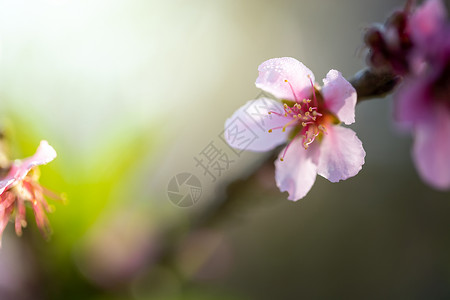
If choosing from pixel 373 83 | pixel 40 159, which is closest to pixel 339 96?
pixel 373 83

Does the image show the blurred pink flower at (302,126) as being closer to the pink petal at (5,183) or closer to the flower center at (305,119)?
the flower center at (305,119)

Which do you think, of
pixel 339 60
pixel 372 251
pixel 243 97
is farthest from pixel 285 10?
pixel 372 251

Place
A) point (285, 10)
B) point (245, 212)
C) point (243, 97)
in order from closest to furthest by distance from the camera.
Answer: point (245, 212), point (243, 97), point (285, 10)

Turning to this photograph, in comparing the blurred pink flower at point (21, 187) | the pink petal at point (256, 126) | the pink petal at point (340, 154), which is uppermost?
the blurred pink flower at point (21, 187)

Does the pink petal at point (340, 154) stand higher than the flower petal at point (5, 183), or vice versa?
the flower petal at point (5, 183)

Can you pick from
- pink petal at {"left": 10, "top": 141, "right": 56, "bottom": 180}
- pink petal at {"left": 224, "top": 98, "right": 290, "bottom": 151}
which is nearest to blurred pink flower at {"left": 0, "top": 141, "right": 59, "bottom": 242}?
pink petal at {"left": 10, "top": 141, "right": 56, "bottom": 180}

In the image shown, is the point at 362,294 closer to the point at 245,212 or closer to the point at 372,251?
the point at 372,251

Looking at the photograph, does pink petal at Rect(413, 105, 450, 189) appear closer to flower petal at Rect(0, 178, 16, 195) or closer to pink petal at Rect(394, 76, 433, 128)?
pink petal at Rect(394, 76, 433, 128)

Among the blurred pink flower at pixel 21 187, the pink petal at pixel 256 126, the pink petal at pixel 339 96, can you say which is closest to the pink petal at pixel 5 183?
the blurred pink flower at pixel 21 187
